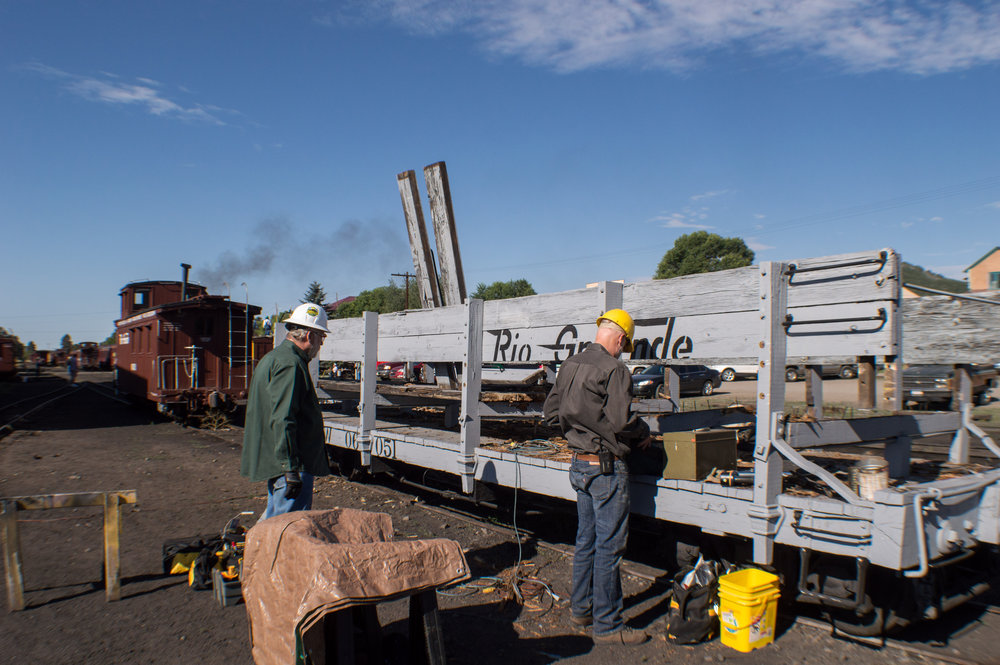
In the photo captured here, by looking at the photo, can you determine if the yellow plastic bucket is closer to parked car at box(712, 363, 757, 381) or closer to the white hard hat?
the white hard hat

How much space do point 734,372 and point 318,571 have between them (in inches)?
1272

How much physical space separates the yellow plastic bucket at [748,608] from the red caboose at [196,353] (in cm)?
1554

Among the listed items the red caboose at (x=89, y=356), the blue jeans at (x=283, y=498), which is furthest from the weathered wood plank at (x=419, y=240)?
the red caboose at (x=89, y=356)

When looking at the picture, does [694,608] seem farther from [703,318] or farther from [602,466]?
[703,318]

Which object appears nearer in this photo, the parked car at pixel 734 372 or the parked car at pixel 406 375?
the parked car at pixel 406 375

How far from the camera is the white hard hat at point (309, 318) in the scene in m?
4.68

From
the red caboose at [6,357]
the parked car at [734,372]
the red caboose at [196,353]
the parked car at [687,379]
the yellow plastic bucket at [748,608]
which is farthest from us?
the red caboose at [6,357]

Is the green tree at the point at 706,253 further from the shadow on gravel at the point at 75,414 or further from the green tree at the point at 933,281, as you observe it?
the shadow on gravel at the point at 75,414

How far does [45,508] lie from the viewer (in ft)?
15.5

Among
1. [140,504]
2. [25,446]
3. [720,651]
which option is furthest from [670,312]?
[25,446]

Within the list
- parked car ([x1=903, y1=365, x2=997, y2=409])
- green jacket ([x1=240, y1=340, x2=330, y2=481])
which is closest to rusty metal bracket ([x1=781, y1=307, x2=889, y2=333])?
green jacket ([x1=240, y1=340, x2=330, y2=481])

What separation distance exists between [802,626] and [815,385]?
1.49 m

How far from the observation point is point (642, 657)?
385 centimetres

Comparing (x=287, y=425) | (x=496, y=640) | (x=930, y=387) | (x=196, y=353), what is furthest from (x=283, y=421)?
(x=930, y=387)
